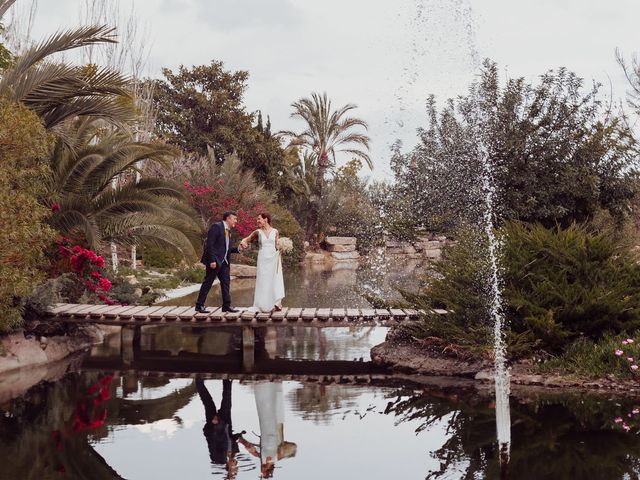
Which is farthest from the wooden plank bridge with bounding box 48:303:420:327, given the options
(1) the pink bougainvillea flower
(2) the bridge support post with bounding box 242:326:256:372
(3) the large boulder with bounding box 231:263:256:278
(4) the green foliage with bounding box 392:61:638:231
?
(3) the large boulder with bounding box 231:263:256:278

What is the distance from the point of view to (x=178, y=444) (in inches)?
276

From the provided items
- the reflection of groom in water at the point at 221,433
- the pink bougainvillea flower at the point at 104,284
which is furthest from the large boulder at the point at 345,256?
the reflection of groom in water at the point at 221,433

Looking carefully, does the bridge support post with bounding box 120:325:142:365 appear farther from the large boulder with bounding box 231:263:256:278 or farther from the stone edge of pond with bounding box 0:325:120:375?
the large boulder with bounding box 231:263:256:278

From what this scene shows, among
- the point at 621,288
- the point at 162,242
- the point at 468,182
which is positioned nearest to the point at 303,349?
the point at 162,242

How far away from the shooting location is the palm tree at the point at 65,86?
471 inches

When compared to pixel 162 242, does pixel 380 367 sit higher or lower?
lower

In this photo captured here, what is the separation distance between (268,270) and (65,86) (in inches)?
165

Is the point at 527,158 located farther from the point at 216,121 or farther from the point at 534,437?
the point at 216,121

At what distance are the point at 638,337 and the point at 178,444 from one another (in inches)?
237

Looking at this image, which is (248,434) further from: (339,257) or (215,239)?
(339,257)

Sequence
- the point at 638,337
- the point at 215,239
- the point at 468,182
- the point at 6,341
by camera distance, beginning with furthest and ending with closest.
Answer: the point at 468,182 → the point at 215,239 → the point at 6,341 → the point at 638,337

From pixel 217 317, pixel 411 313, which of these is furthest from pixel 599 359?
pixel 217 317

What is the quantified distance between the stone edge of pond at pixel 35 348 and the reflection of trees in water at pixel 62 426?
3.33 feet

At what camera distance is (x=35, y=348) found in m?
11.3
